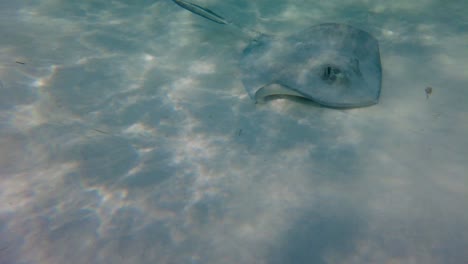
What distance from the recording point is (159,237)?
331 centimetres

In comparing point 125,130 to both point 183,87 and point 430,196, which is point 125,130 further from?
point 430,196

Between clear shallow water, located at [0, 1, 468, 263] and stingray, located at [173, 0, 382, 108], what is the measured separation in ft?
1.06

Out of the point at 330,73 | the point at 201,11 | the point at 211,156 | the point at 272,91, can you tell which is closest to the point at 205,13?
the point at 201,11

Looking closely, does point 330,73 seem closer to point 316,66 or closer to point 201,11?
point 316,66

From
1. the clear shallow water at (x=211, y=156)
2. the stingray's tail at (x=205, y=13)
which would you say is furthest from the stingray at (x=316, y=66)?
the clear shallow water at (x=211, y=156)

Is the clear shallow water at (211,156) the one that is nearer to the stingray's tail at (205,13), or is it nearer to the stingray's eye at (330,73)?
the stingray's tail at (205,13)

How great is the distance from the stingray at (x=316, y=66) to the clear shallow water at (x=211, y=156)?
1.06 feet

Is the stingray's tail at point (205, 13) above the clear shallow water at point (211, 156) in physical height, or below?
above

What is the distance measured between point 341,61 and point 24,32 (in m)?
6.87

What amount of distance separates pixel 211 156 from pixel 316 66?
251 centimetres

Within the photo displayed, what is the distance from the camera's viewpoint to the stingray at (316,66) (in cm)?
453

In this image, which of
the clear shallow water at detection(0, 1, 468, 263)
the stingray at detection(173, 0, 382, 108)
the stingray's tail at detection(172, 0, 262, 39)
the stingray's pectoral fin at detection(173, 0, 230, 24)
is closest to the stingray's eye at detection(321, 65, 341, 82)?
the stingray at detection(173, 0, 382, 108)

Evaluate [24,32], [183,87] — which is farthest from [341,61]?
[24,32]

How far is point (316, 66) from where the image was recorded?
16.4 ft
